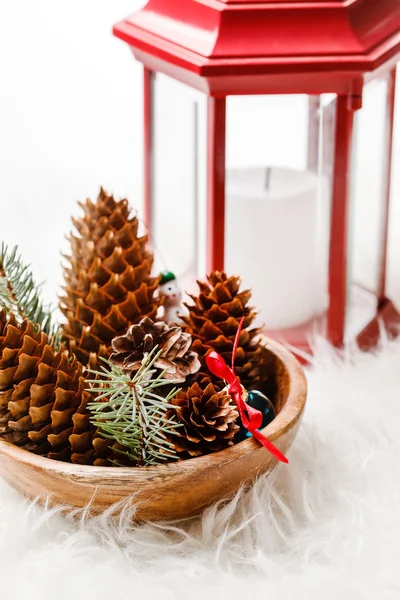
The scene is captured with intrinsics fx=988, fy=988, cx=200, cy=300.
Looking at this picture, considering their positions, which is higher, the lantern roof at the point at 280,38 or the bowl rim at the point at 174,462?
the lantern roof at the point at 280,38

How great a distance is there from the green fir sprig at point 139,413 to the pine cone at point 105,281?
0.20 ft

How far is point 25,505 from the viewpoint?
0.57m

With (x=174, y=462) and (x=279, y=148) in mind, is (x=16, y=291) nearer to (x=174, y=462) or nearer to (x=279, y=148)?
(x=174, y=462)

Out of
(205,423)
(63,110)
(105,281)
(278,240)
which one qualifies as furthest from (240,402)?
(63,110)

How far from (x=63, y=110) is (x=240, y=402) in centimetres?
65

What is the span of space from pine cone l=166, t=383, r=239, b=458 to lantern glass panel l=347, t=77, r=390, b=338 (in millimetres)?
300

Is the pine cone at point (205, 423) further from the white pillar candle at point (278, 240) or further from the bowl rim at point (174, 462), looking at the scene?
the white pillar candle at point (278, 240)

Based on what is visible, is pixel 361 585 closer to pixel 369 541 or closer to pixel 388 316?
pixel 369 541

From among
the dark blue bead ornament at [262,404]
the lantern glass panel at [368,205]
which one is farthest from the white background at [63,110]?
the dark blue bead ornament at [262,404]

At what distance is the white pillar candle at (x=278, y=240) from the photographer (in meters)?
0.78

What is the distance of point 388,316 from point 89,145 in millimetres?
429

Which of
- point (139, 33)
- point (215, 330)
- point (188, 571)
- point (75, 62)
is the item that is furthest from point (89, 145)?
point (188, 571)

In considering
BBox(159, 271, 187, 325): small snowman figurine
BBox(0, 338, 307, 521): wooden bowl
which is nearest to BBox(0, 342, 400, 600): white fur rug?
BBox(0, 338, 307, 521): wooden bowl

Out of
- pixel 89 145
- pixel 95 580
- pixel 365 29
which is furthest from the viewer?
pixel 89 145
